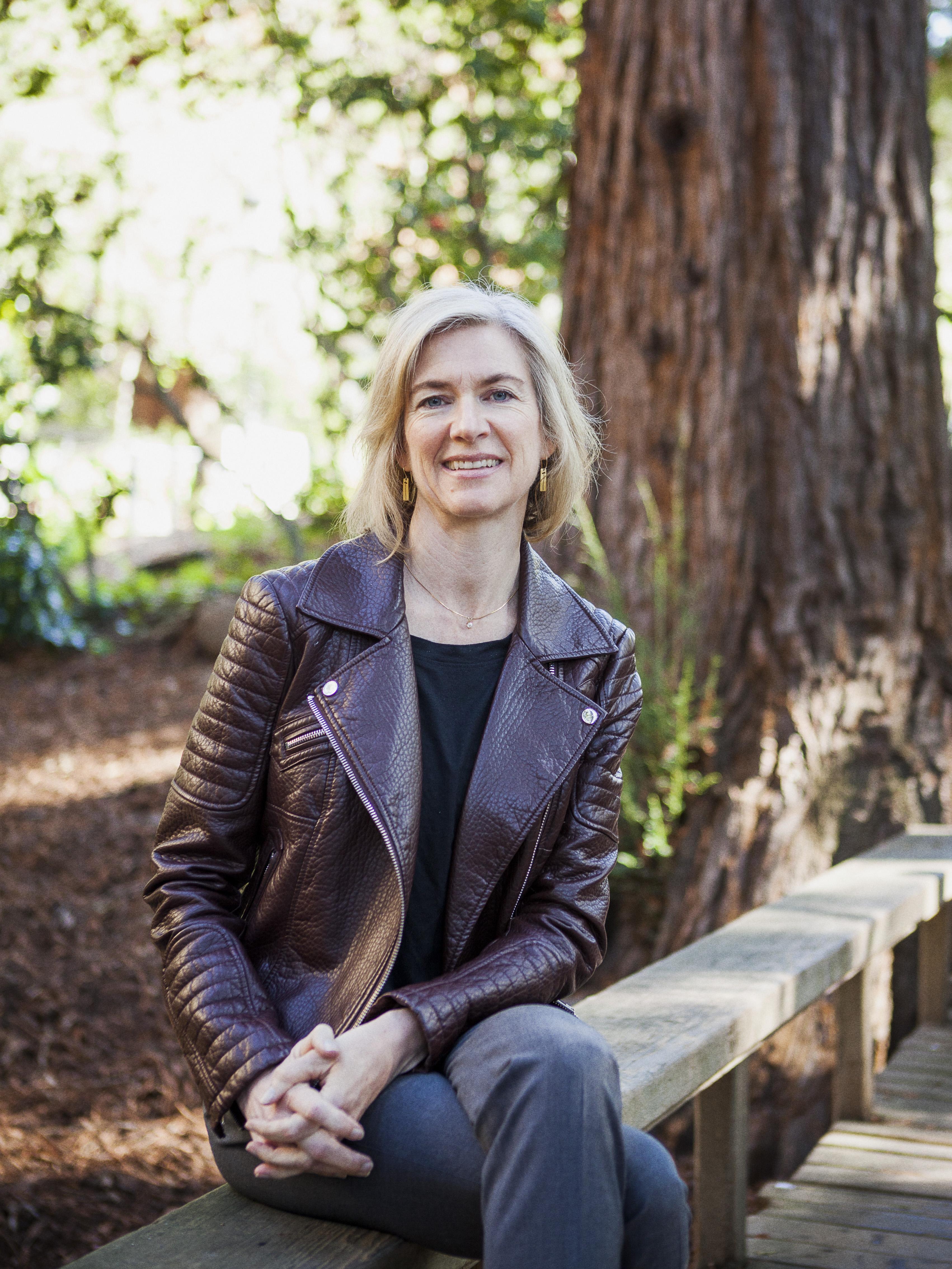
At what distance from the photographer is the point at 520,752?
1917 mm

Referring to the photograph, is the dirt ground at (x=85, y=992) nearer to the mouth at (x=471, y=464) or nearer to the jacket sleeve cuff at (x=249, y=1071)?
the jacket sleeve cuff at (x=249, y=1071)

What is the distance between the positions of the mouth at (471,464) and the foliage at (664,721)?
1764 millimetres

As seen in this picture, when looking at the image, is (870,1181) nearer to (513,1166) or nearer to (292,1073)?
(513,1166)

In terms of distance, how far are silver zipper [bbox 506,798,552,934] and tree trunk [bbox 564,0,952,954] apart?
217cm

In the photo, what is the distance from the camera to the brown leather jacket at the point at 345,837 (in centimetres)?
178

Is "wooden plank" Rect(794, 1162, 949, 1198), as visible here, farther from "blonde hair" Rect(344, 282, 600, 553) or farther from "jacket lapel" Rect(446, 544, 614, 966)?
"blonde hair" Rect(344, 282, 600, 553)

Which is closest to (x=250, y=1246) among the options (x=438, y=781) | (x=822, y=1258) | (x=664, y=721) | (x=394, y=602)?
(x=438, y=781)

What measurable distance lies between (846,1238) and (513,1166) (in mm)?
1515

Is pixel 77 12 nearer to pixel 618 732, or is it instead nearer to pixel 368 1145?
pixel 618 732

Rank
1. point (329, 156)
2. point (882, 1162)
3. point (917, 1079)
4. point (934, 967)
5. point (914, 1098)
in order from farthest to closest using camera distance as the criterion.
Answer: point (329, 156), point (934, 967), point (917, 1079), point (914, 1098), point (882, 1162)

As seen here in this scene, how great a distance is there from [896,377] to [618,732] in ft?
8.87

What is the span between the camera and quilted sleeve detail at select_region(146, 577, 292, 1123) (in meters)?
1.75

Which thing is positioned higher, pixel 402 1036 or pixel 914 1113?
pixel 402 1036

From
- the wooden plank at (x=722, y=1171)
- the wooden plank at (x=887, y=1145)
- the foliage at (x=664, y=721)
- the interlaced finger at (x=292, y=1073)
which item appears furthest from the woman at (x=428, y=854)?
the foliage at (x=664, y=721)
